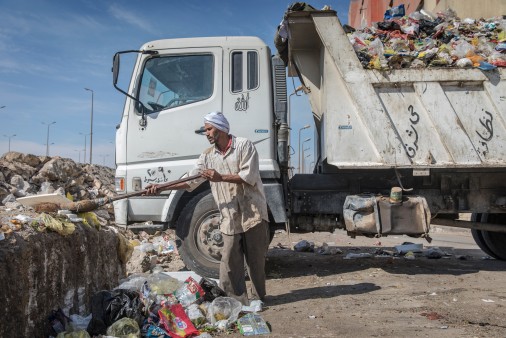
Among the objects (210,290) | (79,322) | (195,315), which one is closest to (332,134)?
(210,290)

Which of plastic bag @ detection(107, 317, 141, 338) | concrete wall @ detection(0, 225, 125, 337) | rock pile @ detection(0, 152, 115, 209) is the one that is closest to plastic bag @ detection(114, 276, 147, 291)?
concrete wall @ detection(0, 225, 125, 337)

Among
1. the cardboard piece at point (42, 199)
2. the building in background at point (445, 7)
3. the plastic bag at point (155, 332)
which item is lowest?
the plastic bag at point (155, 332)

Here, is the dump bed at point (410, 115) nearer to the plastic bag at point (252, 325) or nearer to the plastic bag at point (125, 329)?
the plastic bag at point (252, 325)

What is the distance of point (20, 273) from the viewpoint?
101 inches

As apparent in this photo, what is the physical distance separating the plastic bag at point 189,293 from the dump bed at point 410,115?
2.03 metres

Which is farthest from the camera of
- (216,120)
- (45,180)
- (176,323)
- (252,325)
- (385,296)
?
(45,180)

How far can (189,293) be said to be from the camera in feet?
12.3

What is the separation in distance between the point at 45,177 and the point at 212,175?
10.4 meters

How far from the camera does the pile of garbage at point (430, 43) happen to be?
5.11 meters

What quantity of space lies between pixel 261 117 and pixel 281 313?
2117 millimetres

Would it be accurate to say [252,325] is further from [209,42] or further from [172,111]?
[209,42]

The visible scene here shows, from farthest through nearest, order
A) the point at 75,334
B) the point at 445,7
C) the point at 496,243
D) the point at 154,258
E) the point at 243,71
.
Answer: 1. the point at 445,7
2. the point at 496,243
3. the point at 154,258
4. the point at 243,71
5. the point at 75,334

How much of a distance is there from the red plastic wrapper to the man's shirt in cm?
88

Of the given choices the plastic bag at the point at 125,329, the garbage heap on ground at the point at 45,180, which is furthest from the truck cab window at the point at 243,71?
the garbage heap on ground at the point at 45,180
